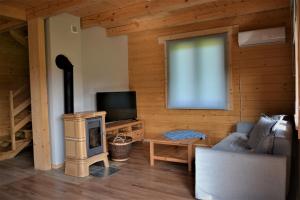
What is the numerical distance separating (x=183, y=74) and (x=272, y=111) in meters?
1.75

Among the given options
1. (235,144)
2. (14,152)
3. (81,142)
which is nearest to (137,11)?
(81,142)

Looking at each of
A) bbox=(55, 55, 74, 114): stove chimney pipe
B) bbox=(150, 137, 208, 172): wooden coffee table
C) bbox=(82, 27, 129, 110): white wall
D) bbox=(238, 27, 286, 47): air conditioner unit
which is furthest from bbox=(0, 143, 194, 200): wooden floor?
bbox=(238, 27, 286, 47): air conditioner unit

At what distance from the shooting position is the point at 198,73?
4.91 m

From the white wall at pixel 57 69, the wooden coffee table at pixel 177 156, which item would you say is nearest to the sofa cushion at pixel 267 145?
the wooden coffee table at pixel 177 156

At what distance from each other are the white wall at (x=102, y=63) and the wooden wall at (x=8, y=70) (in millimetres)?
2021

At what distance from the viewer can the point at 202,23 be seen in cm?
482

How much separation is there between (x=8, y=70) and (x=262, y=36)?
5.51 m

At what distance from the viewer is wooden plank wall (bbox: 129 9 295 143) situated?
4.21 meters

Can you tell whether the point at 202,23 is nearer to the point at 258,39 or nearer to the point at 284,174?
the point at 258,39

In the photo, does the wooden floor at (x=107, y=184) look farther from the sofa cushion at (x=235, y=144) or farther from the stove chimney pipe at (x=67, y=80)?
the stove chimney pipe at (x=67, y=80)

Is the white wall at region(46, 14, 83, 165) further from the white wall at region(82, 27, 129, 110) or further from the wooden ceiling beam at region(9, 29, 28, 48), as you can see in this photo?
the wooden ceiling beam at region(9, 29, 28, 48)

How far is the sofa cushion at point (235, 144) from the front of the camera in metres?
3.03

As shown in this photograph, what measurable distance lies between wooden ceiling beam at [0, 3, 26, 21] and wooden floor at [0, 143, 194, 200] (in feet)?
7.61

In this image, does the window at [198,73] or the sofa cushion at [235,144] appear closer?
the sofa cushion at [235,144]
